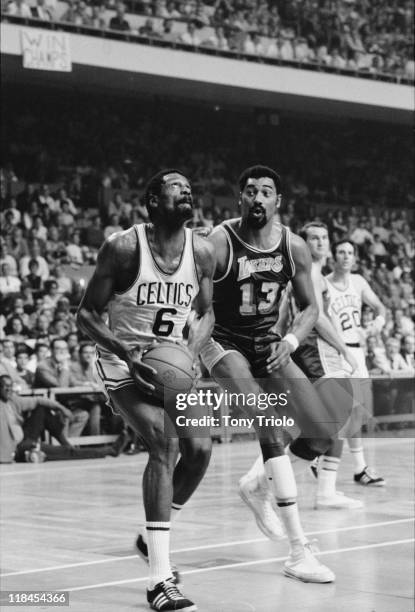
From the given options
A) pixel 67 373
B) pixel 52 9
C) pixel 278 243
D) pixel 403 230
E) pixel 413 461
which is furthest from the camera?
pixel 403 230

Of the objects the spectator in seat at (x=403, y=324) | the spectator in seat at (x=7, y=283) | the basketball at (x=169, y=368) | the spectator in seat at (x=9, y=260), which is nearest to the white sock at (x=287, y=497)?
the basketball at (x=169, y=368)

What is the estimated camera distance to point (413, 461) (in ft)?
47.1

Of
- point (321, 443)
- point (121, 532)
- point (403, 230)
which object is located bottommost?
point (121, 532)

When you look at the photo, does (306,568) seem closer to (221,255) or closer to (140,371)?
(140,371)

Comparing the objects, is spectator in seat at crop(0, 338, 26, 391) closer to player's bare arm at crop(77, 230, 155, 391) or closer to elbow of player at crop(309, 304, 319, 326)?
elbow of player at crop(309, 304, 319, 326)

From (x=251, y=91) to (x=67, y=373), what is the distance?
43.1 ft

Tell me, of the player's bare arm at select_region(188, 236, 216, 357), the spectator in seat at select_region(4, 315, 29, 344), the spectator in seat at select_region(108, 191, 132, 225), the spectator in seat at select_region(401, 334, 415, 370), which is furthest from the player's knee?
the spectator in seat at select_region(108, 191, 132, 225)

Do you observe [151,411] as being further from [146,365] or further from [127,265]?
[127,265]

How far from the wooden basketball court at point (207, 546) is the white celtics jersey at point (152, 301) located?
1434 mm

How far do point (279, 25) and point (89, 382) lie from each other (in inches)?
588

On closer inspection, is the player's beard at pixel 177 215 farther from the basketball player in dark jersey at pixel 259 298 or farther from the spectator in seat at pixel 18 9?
the spectator in seat at pixel 18 9

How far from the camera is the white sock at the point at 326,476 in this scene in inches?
398

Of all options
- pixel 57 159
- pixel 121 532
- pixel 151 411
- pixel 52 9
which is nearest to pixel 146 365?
pixel 151 411

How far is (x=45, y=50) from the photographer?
72.8ft
